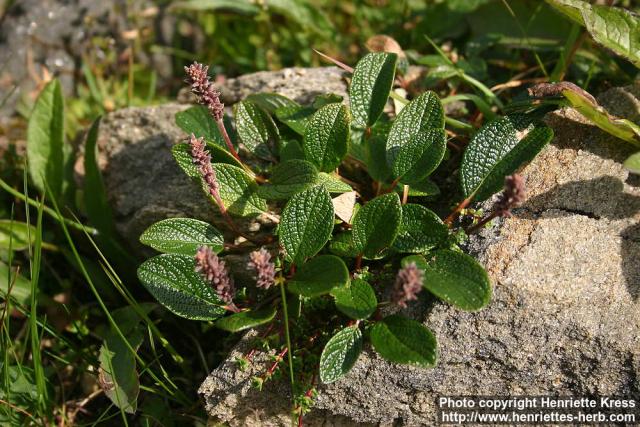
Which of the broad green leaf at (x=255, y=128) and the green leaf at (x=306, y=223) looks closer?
the green leaf at (x=306, y=223)

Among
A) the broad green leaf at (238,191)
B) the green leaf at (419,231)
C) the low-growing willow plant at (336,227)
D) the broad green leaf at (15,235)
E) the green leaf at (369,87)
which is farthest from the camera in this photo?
the broad green leaf at (15,235)

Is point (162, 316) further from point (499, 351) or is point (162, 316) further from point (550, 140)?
point (550, 140)

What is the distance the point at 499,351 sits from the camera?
1905 mm

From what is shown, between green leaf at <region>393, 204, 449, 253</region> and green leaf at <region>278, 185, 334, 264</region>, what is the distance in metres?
0.24

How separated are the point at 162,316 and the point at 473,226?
4.18 ft

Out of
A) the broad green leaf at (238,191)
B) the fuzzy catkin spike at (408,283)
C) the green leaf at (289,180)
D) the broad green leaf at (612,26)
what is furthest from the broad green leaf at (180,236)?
the broad green leaf at (612,26)

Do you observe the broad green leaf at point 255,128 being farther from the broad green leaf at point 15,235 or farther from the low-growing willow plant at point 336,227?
the broad green leaf at point 15,235

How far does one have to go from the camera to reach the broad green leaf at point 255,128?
2.30 meters

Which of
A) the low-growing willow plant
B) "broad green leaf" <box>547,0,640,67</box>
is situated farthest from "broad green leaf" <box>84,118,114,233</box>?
"broad green leaf" <box>547,0,640,67</box>

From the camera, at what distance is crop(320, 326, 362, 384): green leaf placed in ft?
5.94

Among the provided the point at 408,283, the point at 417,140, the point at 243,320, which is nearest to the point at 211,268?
the point at 243,320

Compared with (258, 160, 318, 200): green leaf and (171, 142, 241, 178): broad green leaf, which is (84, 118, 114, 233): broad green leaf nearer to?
(171, 142, 241, 178): broad green leaf

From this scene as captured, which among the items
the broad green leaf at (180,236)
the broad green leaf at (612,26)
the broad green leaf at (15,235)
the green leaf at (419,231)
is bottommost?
the broad green leaf at (15,235)

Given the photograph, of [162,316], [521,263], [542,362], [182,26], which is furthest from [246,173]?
[182,26]
